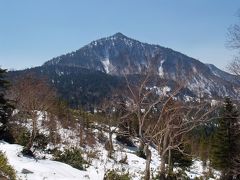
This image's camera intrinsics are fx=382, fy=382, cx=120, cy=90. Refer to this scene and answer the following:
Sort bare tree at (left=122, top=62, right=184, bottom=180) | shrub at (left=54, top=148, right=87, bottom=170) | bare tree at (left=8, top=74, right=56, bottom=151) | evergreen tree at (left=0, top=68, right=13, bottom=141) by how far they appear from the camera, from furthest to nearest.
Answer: evergreen tree at (left=0, top=68, right=13, bottom=141) → bare tree at (left=8, top=74, right=56, bottom=151) → shrub at (left=54, top=148, right=87, bottom=170) → bare tree at (left=122, top=62, right=184, bottom=180)

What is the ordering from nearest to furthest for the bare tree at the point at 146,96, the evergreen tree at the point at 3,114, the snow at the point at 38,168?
Answer: the snow at the point at 38,168, the bare tree at the point at 146,96, the evergreen tree at the point at 3,114

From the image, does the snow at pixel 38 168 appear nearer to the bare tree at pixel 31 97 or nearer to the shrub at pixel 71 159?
the shrub at pixel 71 159

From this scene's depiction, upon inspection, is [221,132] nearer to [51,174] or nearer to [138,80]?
[138,80]

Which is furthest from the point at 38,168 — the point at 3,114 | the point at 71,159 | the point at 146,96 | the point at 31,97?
the point at 3,114

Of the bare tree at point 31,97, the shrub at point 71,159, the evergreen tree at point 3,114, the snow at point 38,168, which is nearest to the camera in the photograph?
the snow at point 38,168

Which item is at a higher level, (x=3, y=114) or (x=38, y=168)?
(x=3, y=114)

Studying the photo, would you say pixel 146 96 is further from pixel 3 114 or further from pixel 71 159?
pixel 3 114

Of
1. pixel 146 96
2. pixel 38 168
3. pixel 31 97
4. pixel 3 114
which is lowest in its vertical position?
pixel 38 168

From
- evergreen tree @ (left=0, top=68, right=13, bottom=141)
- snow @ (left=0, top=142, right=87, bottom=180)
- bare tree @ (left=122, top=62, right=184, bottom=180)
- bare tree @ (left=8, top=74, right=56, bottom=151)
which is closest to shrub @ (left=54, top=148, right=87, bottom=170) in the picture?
bare tree @ (left=8, top=74, right=56, bottom=151)

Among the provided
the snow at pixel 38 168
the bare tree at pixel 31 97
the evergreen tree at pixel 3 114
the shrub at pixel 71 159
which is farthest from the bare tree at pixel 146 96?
the evergreen tree at pixel 3 114

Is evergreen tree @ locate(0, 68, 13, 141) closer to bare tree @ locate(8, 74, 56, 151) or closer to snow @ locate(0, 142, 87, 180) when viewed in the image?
bare tree @ locate(8, 74, 56, 151)

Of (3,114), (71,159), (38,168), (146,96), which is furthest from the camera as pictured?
(3,114)

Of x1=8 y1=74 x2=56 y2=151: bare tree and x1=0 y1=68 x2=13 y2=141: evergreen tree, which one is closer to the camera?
x1=8 y1=74 x2=56 y2=151: bare tree

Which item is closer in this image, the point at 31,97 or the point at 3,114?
the point at 31,97
